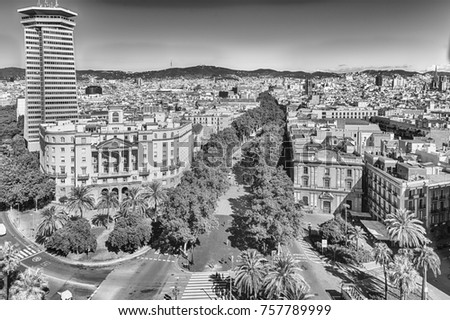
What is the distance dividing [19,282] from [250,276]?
735 cm

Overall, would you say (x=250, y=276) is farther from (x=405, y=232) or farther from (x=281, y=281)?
(x=405, y=232)

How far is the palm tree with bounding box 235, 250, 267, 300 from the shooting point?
43.3 ft

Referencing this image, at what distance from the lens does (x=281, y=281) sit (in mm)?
12570

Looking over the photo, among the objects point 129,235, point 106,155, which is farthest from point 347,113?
point 129,235

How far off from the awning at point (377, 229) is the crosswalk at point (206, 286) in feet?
25.3

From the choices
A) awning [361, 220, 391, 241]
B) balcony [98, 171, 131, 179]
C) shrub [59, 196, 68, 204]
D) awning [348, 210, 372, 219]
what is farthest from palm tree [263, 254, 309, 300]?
shrub [59, 196, 68, 204]

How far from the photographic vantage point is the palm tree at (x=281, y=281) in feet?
40.9

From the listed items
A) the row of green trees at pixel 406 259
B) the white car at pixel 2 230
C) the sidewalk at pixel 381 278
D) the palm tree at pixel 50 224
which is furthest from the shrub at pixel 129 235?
the row of green trees at pixel 406 259

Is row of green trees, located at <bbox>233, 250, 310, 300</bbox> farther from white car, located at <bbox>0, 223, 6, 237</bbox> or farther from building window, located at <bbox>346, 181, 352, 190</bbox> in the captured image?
white car, located at <bbox>0, 223, 6, 237</bbox>

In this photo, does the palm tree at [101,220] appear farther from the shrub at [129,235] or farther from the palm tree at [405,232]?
the palm tree at [405,232]

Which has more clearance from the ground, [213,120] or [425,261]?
[213,120]

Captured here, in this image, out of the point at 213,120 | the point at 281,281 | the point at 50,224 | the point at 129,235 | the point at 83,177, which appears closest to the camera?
the point at 281,281

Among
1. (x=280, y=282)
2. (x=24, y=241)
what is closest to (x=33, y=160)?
(x=24, y=241)

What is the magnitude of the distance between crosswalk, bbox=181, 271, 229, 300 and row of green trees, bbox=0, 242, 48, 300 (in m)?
4.92
